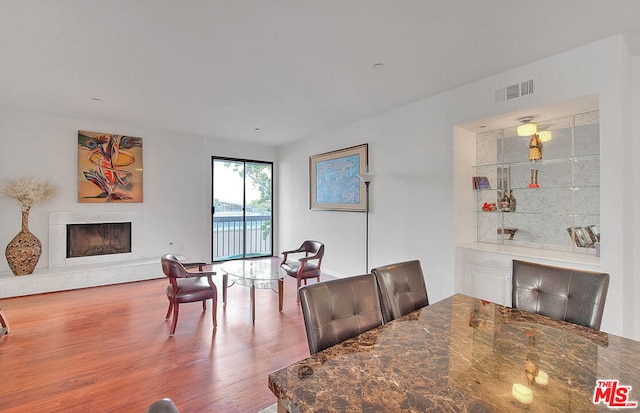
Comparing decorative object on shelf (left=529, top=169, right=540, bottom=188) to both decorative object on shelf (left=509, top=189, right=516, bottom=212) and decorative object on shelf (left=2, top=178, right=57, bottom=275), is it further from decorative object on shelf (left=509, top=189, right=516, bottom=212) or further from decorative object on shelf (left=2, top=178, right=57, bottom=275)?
decorative object on shelf (left=2, top=178, right=57, bottom=275)

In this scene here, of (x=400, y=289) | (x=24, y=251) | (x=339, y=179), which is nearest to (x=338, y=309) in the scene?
(x=400, y=289)

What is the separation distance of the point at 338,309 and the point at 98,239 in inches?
208

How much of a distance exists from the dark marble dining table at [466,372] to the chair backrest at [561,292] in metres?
0.24

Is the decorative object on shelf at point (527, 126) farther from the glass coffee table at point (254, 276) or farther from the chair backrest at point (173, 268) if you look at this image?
the chair backrest at point (173, 268)

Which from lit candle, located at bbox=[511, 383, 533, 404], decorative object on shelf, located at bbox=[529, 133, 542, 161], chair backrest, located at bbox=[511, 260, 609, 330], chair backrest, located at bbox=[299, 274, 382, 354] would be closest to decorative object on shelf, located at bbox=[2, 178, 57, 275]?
chair backrest, located at bbox=[299, 274, 382, 354]

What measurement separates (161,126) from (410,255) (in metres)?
4.77

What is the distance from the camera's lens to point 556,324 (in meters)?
1.44

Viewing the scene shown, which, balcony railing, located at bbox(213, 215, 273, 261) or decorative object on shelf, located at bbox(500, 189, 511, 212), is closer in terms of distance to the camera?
decorative object on shelf, located at bbox(500, 189, 511, 212)

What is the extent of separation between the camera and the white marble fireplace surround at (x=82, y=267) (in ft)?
13.4

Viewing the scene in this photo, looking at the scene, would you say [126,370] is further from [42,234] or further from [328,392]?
[42,234]

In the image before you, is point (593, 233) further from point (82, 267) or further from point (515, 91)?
point (82, 267)

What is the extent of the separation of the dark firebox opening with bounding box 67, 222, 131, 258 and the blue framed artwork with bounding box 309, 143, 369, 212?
349 cm

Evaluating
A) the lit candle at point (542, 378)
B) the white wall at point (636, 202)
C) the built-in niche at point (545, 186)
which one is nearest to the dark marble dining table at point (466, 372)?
the lit candle at point (542, 378)

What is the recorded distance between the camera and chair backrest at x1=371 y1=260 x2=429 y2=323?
66.8 inches
